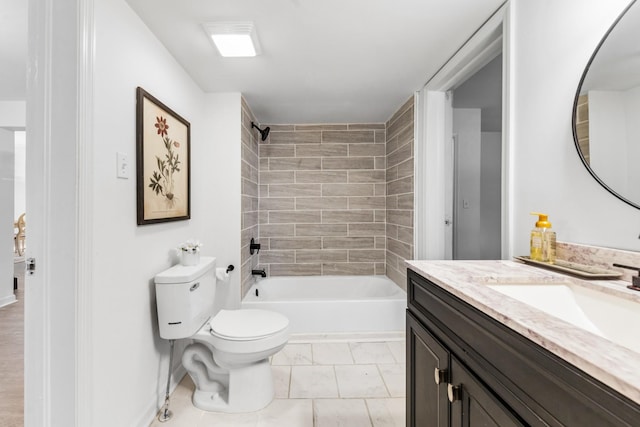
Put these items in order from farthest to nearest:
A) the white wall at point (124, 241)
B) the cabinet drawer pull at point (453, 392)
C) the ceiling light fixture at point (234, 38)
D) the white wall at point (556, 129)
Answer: the ceiling light fixture at point (234, 38), the white wall at point (124, 241), the white wall at point (556, 129), the cabinet drawer pull at point (453, 392)

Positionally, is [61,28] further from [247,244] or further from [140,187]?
[247,244]

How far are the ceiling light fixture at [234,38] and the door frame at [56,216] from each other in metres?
0.62

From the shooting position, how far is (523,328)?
62cm

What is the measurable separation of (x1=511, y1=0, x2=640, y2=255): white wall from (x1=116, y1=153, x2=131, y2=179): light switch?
6.20 feet

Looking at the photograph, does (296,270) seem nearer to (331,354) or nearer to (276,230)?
(276,230)

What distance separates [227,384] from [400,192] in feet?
7.42

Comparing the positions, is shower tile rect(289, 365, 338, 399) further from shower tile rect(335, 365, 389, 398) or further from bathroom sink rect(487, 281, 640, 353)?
bathroom sink rect(487, 281, 640, 353)

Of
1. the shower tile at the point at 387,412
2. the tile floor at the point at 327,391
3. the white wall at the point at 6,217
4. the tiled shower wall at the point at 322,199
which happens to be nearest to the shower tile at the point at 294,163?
the tiled shower wall at the point at 322,199

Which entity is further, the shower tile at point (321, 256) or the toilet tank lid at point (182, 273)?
the shower tile at point (321, 256)

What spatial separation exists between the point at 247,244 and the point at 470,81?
257 centimetres

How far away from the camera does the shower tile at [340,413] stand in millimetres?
1681

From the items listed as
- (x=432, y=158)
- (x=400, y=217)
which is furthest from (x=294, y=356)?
(x=432, y=158)

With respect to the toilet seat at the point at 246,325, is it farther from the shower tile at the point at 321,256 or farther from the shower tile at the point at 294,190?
the shower tile at the point at 294,190

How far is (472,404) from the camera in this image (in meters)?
0.85
